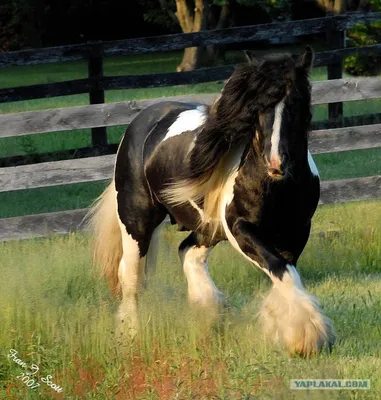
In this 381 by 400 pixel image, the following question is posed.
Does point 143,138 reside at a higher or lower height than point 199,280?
higher

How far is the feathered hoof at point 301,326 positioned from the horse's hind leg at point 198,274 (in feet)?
3.03

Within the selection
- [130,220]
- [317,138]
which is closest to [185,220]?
[130,220]

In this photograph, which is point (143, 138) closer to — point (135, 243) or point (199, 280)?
point (135, 243)

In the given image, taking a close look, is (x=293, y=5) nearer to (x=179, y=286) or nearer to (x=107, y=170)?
(x=107, y=170)

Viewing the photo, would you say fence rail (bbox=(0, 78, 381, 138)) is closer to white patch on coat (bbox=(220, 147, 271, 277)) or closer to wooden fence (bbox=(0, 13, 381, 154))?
wooden fence (bbox=(0, 13, 381, 154))

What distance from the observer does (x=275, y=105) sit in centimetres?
555

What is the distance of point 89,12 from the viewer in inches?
1623

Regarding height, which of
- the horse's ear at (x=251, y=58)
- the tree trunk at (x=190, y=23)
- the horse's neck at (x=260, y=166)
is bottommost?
the tree trunk at (x=190, y=23)

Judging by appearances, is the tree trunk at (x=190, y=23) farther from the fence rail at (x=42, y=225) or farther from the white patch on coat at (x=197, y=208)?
the white patch on coat at (x=197, y=208)

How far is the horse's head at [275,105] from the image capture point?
18.0 feet

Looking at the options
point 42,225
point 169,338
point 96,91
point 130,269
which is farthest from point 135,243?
point 96,91

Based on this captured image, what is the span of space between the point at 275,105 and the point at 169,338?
1310mm

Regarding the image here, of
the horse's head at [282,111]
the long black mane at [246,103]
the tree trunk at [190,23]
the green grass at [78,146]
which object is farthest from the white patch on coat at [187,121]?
the tree trunk at [190,23]

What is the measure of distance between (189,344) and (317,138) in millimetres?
5179
